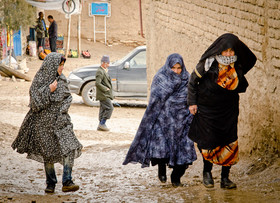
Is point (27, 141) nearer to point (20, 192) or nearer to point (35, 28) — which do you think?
point (20, 192)

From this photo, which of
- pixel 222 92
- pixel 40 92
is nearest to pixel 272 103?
pixel 222 92

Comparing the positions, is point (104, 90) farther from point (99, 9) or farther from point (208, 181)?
point (99, 9)

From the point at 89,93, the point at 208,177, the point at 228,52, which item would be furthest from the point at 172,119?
the point at 89,93

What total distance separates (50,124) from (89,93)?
8475 millimetres

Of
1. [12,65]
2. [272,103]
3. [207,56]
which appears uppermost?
[207,56]

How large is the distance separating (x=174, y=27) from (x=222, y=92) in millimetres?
4480

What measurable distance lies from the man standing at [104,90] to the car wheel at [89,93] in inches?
113

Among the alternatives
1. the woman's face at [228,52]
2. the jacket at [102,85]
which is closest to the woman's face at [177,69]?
the woman's face at [228,52]

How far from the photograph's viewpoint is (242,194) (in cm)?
487

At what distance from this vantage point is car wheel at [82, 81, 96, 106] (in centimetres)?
1388

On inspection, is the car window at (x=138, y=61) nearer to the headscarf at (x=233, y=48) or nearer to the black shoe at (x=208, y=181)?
the black shoe at (x=208, y=181)

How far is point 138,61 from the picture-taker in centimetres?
1402

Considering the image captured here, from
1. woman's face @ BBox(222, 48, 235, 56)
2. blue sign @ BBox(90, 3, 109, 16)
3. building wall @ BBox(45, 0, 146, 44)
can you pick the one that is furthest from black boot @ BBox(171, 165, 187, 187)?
blue sign @ BBox(90, 3, 109, 16)

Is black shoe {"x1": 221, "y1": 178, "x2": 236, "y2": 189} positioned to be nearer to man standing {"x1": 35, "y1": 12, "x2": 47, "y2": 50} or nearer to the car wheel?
the car wheel
